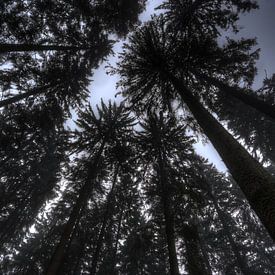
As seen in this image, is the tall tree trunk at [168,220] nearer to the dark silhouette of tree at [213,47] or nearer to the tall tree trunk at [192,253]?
the tall tree trunk at [192,253]

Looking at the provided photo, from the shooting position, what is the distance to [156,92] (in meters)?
11.6

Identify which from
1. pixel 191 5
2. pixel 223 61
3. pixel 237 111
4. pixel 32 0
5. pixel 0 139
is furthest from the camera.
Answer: pixel 237 111

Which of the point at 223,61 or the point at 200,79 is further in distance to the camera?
the point at 200,79

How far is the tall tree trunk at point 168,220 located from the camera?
8602 millimetres

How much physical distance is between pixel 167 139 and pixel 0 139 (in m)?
10.0

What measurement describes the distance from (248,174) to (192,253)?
700 cm

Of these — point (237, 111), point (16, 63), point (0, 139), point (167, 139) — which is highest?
point (237, 111)

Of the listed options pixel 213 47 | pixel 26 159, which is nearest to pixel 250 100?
pixel 213 47

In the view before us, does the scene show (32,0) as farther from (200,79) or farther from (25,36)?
(200,79)

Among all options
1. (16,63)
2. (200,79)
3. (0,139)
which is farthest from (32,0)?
(200,79)

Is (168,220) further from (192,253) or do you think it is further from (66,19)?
(66,19)

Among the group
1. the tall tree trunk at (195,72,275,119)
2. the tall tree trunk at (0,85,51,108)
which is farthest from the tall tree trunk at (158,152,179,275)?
the tall tree trunk at (0,85,51,108)

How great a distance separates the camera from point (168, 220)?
9.87m

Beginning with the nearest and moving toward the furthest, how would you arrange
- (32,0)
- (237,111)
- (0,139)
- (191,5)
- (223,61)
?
(223,61), (191,5), (32,0), (0,139), (237,111)
